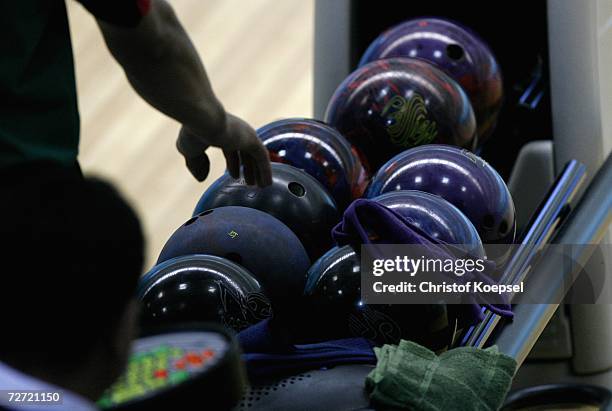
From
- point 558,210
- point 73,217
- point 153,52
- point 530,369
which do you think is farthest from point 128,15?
point 530,369

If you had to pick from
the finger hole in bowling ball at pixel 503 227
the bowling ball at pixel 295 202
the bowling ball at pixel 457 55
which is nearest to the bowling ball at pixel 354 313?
the bowling ball at pixel 295 202

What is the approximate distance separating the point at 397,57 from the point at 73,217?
5.57 ft

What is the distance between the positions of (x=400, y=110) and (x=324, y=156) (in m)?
0.19

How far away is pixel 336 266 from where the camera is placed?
1.45 m

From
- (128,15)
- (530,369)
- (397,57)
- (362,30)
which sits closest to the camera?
(128,15)

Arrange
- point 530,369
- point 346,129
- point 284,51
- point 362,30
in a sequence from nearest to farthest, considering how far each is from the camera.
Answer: point 346,129 → point 530,369 → point 362,30 → point 284,51

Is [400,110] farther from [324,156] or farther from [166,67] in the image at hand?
[166,67]

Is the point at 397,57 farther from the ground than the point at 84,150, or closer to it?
farther from the ground

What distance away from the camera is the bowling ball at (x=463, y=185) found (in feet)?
5.49

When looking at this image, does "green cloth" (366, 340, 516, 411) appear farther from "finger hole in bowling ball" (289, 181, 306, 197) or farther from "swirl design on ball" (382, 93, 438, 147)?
"swirl design on ball" (382, 93, 438, 147)

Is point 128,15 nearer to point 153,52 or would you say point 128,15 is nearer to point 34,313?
point 153,52

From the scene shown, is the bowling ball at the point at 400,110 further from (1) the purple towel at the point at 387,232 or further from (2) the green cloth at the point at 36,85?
(2) the green cloth at the point at 36,85

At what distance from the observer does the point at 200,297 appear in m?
1.37

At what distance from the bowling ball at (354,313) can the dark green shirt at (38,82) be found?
0.48m
